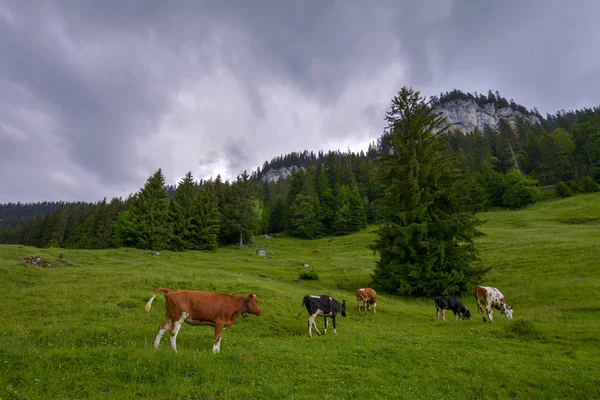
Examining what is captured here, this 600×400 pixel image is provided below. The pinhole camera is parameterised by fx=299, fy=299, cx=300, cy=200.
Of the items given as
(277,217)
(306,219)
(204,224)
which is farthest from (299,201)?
(204,224)

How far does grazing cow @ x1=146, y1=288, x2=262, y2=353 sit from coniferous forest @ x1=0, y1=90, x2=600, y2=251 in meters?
38.7

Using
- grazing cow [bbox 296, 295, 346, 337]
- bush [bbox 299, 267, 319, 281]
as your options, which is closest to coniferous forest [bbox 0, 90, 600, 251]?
bush [bbox 299, 267, 319, 281]

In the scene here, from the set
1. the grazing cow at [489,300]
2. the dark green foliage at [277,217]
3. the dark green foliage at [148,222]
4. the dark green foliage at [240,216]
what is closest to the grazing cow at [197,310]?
the grazing cow at [489,300]

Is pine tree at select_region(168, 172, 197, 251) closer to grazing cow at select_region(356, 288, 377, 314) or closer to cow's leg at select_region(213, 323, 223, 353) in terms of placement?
grazing cow at select_region(356, 288, 377, 314)

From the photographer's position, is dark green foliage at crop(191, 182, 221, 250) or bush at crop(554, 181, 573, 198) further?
bush at crop(554, 181, 573, 198)

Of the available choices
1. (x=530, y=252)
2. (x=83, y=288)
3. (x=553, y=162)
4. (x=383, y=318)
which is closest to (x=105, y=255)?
(x=83, y=288)

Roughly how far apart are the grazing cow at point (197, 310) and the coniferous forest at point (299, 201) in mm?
38689

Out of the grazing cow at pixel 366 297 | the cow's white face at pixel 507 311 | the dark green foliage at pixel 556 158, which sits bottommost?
the cow's white face at pixel 507 311

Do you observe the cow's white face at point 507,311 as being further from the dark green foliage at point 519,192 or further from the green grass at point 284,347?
the dark green foliage at point 519,192

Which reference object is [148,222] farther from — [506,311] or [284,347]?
[506,311]

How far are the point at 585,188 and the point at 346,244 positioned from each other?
6431 cm

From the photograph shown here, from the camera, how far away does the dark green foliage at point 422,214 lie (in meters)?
26.2

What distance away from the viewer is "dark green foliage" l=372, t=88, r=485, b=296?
86.0 ft

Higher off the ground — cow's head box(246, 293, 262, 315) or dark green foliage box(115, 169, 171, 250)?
dark green foliage box(115, 169, 171, 250)
